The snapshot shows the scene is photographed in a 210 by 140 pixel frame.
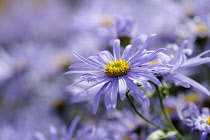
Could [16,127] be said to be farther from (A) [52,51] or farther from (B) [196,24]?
(B) [196,24]

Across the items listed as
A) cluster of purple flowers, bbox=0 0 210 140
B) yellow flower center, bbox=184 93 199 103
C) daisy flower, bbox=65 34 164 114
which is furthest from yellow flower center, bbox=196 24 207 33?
daisy flower, bbox=65 34 164 114

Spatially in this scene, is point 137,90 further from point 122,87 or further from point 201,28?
point 201,28

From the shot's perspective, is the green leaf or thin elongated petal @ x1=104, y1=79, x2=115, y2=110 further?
the green leaf

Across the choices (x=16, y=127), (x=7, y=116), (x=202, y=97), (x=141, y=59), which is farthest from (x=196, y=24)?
(x=7, y=116)

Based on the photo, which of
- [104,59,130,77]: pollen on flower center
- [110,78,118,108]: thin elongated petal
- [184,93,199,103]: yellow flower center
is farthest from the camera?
[184,93,199,103]: yellow flower center

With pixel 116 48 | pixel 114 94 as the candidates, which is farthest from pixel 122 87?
pixel 116 48

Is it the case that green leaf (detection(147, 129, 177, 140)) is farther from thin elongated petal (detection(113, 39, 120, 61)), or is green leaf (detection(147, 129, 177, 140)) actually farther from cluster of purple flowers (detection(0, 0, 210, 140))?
thin elongated petal (detection(113, 39, 120, 61))

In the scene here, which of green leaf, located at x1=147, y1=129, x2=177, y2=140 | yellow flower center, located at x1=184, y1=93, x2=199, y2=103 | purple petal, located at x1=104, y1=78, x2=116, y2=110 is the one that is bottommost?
green leaf, located at x1=147, y1=129, x2=177, y2=140

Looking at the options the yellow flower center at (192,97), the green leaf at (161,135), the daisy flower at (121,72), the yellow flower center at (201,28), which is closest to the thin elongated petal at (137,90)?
the daisy flower at (121,72)
